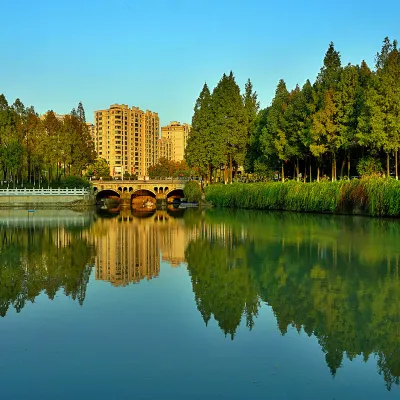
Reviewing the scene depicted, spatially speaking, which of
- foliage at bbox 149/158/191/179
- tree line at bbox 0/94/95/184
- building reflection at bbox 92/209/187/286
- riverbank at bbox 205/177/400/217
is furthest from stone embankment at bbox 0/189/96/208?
foliage at bbox 149/158/191/179

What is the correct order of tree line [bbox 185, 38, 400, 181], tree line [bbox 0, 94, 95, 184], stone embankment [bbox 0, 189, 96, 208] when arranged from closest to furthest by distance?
tree line [bbox 185, 38, 400, 181] → stone embankment [bbox 0, 189, 96, 208] → tree line [bbox 0, 94, 95, 184]

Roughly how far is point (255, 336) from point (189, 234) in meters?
19.4

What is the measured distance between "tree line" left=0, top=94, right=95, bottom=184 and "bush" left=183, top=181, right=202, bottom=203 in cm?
1604

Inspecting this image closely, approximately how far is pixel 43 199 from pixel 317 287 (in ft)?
199

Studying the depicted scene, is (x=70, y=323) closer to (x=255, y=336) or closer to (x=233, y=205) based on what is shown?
(x=255, y=336)

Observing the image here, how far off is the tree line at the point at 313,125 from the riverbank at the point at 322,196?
12.3ft

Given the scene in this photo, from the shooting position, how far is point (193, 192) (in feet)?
240

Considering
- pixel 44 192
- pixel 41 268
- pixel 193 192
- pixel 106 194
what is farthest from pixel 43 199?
pixel 41 268

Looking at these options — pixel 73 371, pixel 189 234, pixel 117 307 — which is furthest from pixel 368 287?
pixel 189 234

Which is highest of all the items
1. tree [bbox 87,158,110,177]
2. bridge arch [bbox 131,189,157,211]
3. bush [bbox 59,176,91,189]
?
tree [bbox 87,158,110,177]

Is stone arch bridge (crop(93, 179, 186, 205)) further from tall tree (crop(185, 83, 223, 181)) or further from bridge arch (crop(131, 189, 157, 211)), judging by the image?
tall tree (crop(185, 83, 223, 181))

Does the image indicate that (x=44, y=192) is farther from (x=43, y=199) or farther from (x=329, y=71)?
(x=329, y=71)

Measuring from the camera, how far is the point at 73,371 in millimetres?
7684

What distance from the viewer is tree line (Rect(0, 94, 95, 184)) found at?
237 ft
